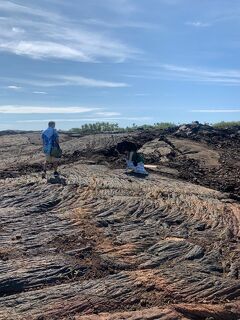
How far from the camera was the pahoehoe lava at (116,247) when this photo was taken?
10.6 metres

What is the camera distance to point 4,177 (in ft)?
72.5

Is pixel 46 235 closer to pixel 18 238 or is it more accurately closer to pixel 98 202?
pixel 18 238

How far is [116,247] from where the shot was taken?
1322 cm

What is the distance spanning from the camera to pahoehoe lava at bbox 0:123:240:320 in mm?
10570

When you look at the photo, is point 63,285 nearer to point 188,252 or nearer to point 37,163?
point 188,252

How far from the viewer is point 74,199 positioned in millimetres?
17375

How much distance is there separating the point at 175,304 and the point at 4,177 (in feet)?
42.7

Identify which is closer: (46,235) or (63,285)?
(63,285)

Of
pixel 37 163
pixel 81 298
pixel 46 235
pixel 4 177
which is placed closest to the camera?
pixel 81 298

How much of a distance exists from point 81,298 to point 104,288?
0.64 metres

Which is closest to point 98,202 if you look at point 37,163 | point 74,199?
point 74,199

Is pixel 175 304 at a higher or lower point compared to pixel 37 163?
lower

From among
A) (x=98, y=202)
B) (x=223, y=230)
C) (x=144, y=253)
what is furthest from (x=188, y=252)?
(x=98, y=202)

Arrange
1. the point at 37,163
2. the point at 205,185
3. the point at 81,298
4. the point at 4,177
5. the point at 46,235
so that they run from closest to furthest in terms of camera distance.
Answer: the point at 81,298
the point at 46,235
the point at 4,177
the point at 205,185
the point at 37,163
